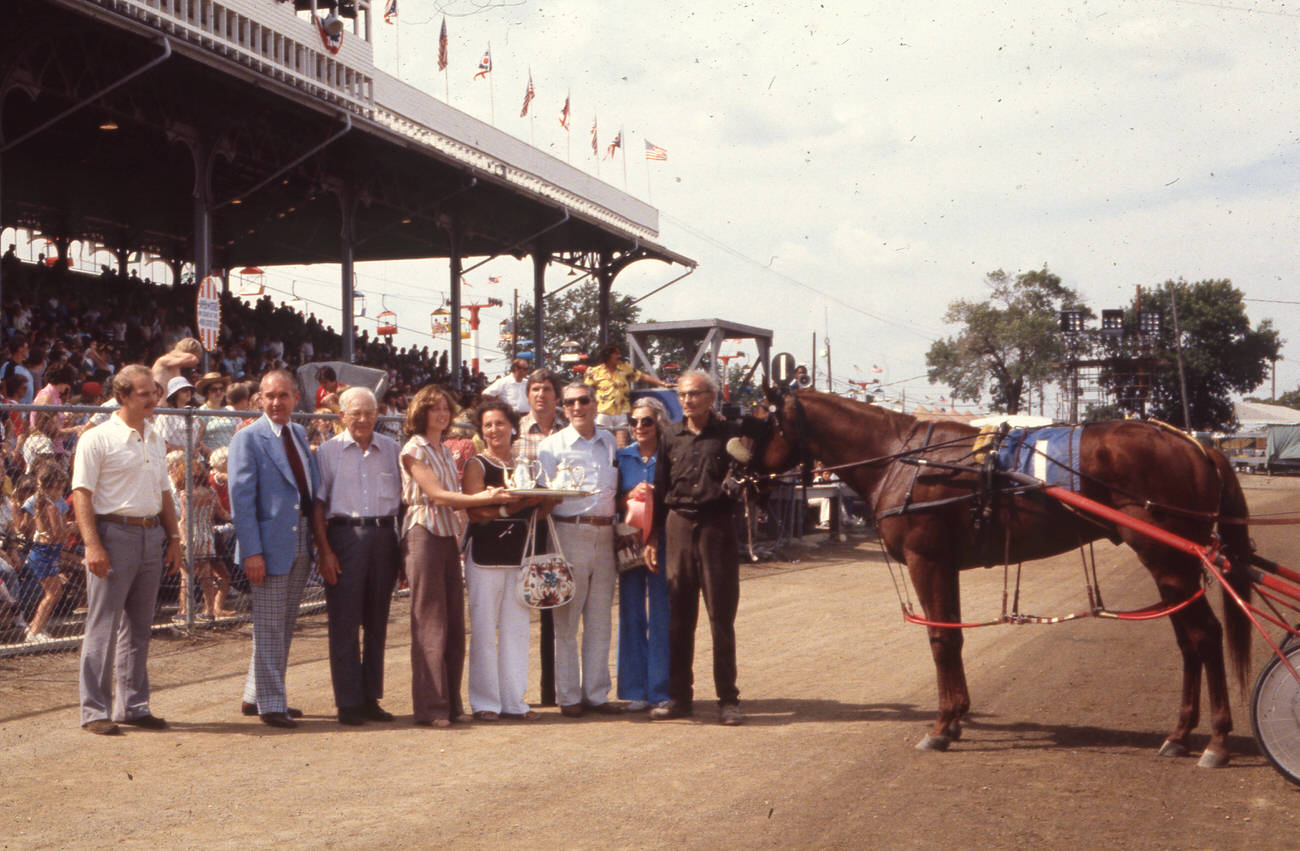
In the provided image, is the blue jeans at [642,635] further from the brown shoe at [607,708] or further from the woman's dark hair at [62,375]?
the woman's dark hair at [62,375]

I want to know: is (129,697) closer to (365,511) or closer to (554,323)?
(365,511)

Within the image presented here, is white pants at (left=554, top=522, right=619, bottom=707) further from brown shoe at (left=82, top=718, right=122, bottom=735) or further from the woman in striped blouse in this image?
brown shoe at (left=82, top=718, right=122, bottom=735)

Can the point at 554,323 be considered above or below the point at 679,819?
above

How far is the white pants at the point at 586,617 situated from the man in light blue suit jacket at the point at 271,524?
1.41 m

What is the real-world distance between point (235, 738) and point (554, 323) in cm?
5361

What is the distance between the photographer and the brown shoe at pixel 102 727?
22.7 feet

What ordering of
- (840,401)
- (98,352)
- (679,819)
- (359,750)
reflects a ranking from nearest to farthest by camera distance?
(679,819) < (359,750) < (840,401) < (98,352)

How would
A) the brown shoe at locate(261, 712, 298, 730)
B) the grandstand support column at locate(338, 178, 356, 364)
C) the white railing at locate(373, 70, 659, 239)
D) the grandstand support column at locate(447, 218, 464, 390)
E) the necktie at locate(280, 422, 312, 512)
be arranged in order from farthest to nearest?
the grandstand support column at locate(447, 218, 464, 390)
the white railing at locate(373, 70, 659, 239)
the grandstand support column at locate(338, 178, 356, 364)
the necktie at locate(280, 422, 312, 512)
the brown shoe at locate(261, 712, 298, 730)

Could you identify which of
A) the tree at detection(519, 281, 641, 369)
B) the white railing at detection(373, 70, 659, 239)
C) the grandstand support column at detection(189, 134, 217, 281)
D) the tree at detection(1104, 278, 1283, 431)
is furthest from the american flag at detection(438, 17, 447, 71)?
the tree at detection(1104, 278, 1283, 431)

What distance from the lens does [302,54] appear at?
73.7 feet

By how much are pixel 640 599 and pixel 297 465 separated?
222cm

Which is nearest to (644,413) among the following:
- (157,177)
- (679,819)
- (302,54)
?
(679,819)

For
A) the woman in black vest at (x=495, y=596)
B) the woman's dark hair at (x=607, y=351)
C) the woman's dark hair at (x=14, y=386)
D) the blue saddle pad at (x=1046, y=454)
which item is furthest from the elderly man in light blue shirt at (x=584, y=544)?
the woman's dark hair at (x=607, y=351)

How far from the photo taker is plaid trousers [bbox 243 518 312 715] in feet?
23.6
